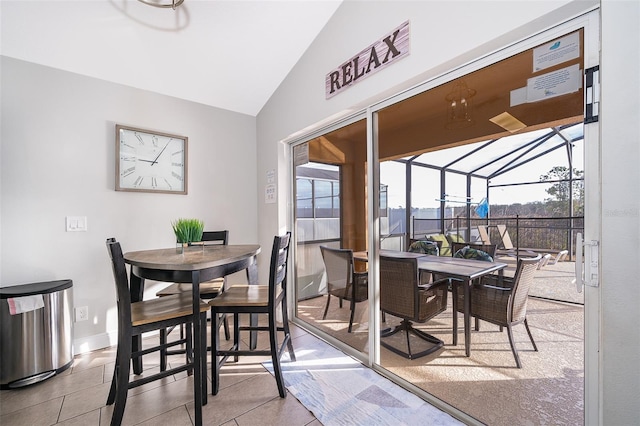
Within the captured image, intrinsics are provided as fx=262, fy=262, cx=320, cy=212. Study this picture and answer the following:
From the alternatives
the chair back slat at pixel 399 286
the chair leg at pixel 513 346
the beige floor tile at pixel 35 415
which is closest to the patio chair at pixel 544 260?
the chair leg at pixel 513 346

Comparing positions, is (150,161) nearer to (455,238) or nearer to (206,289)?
(206,289)

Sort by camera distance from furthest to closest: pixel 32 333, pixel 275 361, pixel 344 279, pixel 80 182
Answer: pixel 344 279 < pixel 80 182 < pixel 32 333 < pixel 275 361

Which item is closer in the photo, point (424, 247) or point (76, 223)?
point (424, 247)

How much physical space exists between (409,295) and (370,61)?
1.87 metres

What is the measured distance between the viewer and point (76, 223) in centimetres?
237

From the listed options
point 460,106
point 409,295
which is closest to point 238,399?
point 409,295

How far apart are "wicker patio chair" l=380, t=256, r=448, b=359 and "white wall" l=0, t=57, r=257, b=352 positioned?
7.19 ft

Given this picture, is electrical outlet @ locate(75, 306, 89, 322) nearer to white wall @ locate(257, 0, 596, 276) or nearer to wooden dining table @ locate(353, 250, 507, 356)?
white wall @ locate(257, 0, 596, 276)

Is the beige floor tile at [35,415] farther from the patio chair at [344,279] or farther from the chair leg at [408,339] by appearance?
the chair leg at [408,339]

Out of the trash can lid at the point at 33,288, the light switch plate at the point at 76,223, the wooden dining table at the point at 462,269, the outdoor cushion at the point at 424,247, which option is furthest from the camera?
the light switch plate at the point at 76,223

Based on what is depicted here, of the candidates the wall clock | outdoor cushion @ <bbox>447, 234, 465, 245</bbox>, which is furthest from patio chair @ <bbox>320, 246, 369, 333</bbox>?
the wall clock

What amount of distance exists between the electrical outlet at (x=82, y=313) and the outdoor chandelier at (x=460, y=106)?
137 inches

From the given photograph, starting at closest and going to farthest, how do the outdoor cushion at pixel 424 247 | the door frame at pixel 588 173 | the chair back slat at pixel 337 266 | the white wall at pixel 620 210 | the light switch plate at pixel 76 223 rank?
the white wall at pixel 620 210
the door frame at pixel 588 173
the outdoor cushion at pixel 424 247
the light switch plate at pixel 76 223
the chair back slat at pixel 337 266

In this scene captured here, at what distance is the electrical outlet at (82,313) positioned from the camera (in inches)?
93.9
